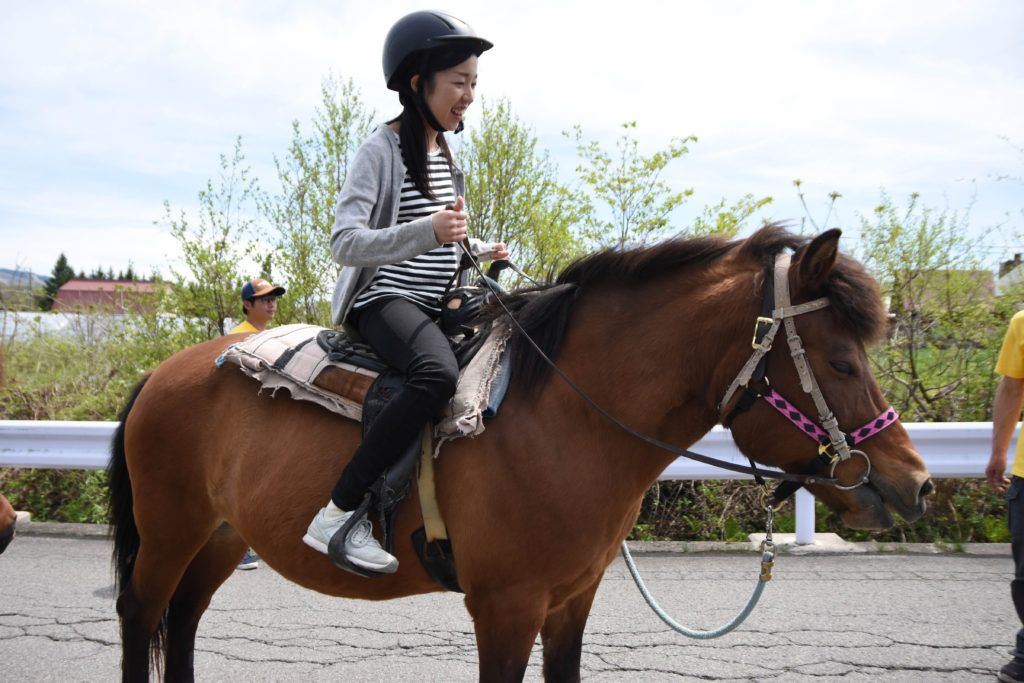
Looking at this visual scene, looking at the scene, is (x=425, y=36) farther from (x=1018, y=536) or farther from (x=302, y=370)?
(x=1018, y=536)

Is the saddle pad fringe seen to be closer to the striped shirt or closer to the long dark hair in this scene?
the striped shirt

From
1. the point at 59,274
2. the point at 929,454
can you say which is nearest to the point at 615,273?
the point at 929,454

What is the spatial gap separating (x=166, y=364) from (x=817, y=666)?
3.54 metres

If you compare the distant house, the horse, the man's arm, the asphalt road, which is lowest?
the asphalt road

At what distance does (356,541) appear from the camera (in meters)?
2.34

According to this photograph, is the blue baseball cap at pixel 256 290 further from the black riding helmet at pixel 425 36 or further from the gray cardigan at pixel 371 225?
the black riding helmet at pixel 425 36

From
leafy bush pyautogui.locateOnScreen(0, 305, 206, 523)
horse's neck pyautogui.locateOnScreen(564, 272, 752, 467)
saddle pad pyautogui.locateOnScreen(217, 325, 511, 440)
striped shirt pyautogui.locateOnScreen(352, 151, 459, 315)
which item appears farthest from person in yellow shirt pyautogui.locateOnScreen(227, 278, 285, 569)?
horse's neck pyautogui.locateOnScreen(564, 272, 752, 467)

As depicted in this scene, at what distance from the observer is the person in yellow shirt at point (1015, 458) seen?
3.40 meters

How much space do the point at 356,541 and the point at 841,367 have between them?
5.25 ft

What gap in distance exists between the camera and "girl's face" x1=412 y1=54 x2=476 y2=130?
8.54ft

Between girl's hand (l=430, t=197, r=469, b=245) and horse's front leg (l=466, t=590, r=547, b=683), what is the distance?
1.16 m

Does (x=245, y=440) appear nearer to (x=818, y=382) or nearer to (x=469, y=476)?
(x=469, y=476)

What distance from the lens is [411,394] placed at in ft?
7.64

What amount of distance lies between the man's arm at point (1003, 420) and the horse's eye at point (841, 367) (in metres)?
2.22
